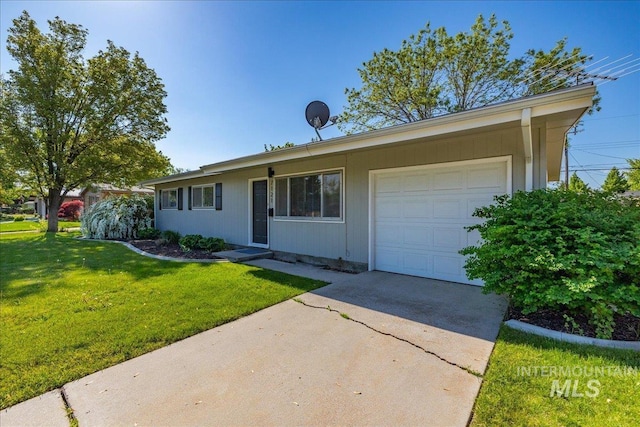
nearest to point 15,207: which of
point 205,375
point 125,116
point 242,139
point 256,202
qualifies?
point 125,116

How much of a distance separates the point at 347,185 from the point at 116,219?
1017cm

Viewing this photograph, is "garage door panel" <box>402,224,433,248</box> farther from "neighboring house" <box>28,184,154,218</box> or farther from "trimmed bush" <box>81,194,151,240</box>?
"neighboring house" <box>28,184,154,218</box>

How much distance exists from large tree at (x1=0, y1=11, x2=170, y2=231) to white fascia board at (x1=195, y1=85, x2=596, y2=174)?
1402 centimetres

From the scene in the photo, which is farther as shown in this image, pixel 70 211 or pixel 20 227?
pixel 70 211

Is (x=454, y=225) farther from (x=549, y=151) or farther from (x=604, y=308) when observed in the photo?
(x=549, y=151)

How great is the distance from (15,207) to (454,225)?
47690 millimetres

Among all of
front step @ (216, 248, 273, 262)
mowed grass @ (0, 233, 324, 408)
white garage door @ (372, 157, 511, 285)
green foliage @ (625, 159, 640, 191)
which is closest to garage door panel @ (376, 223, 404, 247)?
white garage door @ (372, 157, 511, 285)

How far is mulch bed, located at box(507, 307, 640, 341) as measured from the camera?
274cm

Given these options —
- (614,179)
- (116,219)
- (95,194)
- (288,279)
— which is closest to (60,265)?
(288,279)

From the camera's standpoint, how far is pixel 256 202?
832cm

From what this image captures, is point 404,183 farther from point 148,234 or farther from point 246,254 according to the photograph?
point 148,234

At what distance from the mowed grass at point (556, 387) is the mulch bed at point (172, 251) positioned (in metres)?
6.50

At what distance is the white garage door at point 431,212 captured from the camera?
15.1ft

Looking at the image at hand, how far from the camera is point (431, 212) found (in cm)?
506
